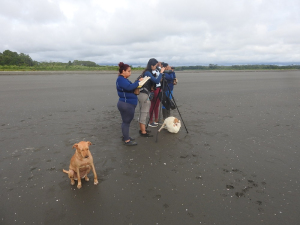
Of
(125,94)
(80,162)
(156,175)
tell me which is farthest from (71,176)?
(125,94)

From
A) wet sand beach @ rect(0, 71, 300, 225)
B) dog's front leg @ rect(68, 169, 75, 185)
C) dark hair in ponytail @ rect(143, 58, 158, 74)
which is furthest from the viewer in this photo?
dark hair in ponytail @ rect(143, 58, 158, 74)

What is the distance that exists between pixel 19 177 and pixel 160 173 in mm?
3141

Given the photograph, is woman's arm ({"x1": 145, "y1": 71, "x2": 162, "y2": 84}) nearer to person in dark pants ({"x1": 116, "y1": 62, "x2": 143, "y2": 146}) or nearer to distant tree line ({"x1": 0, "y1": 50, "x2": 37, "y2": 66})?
person in dark pants ({"x1": 116, "y1": 62, "x2": 143, "y2": 146})

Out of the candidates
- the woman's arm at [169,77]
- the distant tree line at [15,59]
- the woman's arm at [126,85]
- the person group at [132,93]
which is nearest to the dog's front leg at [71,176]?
the person group at [132,93]

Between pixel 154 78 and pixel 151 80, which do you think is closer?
pixel 154 78

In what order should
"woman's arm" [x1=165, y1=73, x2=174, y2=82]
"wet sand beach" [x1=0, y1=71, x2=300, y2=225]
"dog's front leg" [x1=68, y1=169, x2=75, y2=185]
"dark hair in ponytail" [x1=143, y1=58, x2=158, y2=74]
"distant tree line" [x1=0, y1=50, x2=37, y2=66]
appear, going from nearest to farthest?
1. "wet sand beach" [x1=0, y1=71, x2=300, y2=225]
2. "dog's front leg" [x1=68, y1=169, x2=75, y2=185]
3. "dark hair in ponytail" [x1=143, y1=58, x2=158, y2=74]
4. "woman's arm" [x1=165, y1=73, x2=174, y2=82]
5. "distant tree line" [x1=0, y1=50, x2=37, y2=66]

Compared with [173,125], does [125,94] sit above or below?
above

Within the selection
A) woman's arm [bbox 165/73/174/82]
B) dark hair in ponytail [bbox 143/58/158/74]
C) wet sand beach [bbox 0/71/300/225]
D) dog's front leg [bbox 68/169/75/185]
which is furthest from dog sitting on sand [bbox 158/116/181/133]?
dog's front leg [bbox 68/169/75/185]

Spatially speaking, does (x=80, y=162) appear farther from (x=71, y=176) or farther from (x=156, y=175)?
(x=156, y=175)

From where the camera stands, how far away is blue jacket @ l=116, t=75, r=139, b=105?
16.6 ft

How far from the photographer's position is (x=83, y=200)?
3.51 m

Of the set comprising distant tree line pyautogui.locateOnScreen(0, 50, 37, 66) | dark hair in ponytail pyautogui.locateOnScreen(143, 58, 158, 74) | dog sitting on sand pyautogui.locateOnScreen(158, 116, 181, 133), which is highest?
distant tree line pyautogui.locateOnScreen(0, 50, 37, 66)

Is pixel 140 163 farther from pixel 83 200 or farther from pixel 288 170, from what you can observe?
pixel 288 170

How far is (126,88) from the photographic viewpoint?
507 cm
